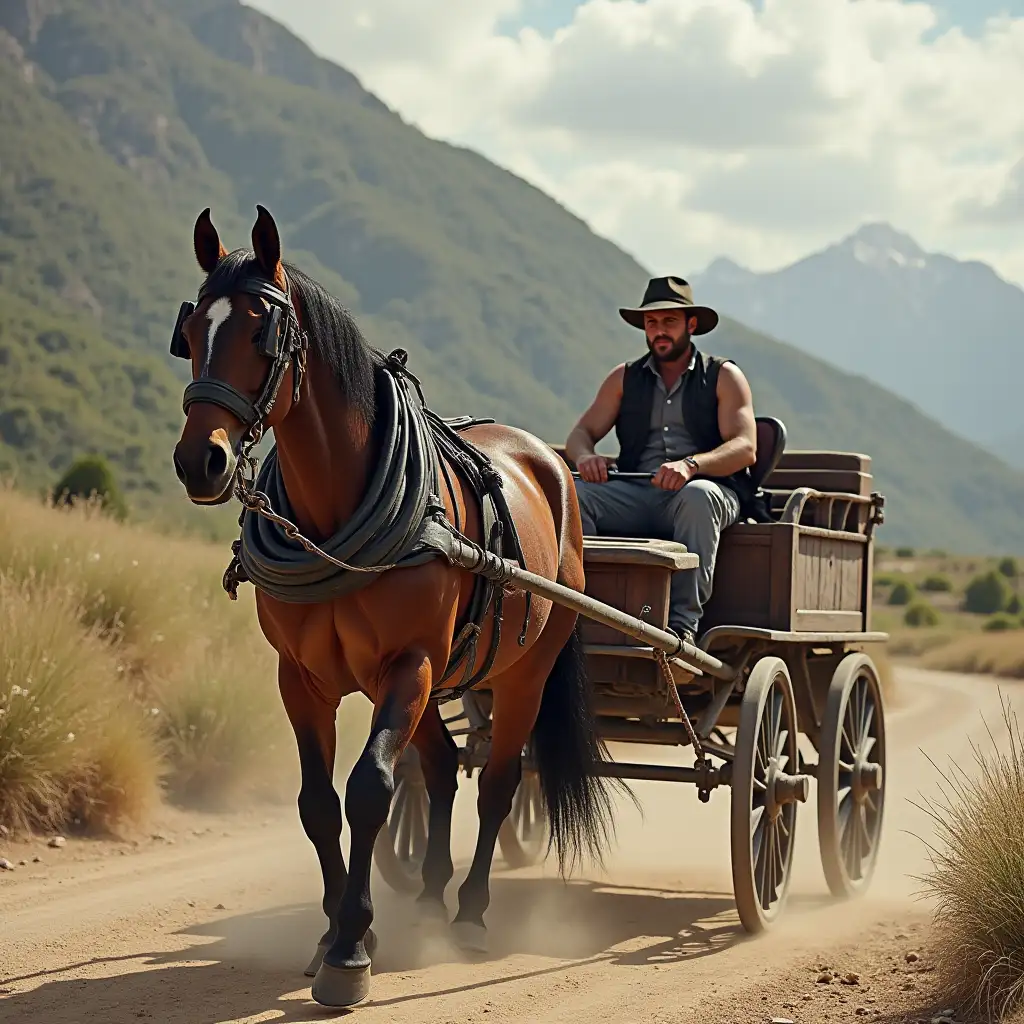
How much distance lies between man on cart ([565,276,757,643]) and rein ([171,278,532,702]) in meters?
1.45

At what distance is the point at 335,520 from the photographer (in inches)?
192

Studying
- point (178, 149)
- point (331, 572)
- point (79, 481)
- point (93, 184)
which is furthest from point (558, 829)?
point (178, 149)

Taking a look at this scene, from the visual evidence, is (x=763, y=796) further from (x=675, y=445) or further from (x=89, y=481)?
(x=89, y=481)

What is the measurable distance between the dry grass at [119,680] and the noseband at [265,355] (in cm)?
371

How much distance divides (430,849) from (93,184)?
107579 mm

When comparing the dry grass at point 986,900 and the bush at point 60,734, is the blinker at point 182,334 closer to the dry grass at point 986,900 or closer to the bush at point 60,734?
the dry grass at point 986,900

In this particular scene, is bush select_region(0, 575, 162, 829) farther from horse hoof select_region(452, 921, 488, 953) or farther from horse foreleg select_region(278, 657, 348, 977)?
horse foreleg select_region(278, 657, 348, 977)

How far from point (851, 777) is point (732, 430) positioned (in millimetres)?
1887

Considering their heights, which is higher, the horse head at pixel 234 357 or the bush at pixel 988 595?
the bush at pixel 988 595

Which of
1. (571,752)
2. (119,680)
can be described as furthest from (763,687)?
(119,680)

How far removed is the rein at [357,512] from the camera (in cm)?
449

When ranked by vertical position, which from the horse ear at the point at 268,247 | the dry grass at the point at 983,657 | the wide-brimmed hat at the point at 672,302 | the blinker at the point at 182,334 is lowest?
the blinker at the point at 182,334

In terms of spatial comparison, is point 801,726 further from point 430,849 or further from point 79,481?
point 79,481

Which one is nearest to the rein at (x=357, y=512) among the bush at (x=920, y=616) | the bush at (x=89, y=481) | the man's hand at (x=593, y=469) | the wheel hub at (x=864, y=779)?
the man's hand at (x=593, y=469)
